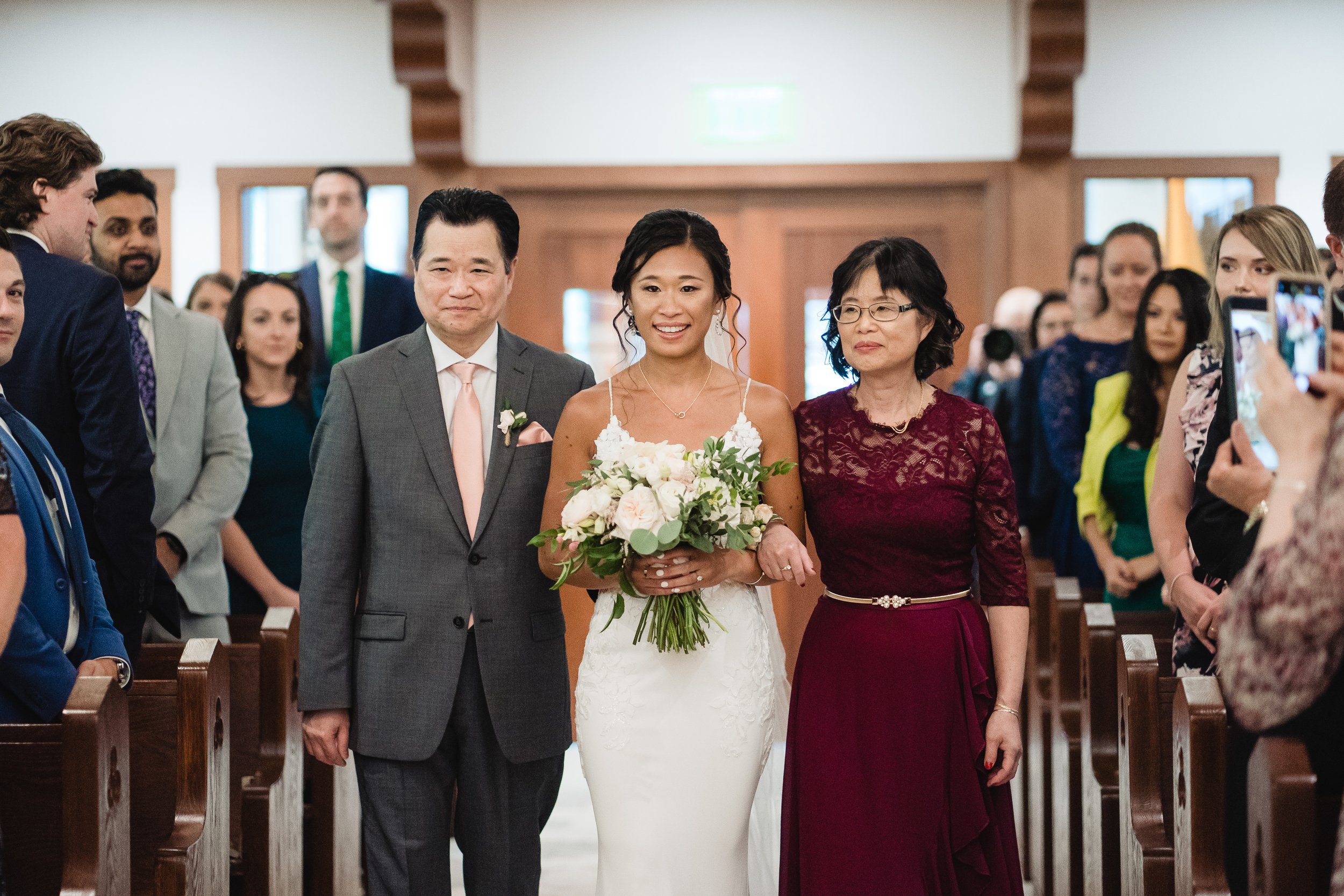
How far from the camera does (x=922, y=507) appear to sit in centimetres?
258

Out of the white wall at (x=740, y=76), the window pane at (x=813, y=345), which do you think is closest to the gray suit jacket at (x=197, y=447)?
the white wall at (x=740, y=76)

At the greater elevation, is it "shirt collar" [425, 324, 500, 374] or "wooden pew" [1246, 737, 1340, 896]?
"shirt collar" [425, 324, 500, 374]

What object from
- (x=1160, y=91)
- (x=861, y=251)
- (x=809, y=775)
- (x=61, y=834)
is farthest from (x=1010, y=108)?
(x=61, y=834)

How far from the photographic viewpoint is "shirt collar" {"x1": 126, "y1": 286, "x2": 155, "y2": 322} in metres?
3.83

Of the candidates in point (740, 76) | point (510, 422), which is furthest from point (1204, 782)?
point (740, 76)

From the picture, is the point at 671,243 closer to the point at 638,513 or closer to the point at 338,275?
the point at 638,513

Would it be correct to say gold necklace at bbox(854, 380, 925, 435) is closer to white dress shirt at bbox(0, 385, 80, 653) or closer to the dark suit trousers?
the dark suit trousers

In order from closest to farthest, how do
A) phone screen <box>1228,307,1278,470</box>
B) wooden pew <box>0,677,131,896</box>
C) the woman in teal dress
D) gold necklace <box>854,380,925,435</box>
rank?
1. phone screen <box>1228,307,1278,470</box>
2. wooden pew <box>0,677,131,896</box>
3. gold necklace <box>854,380,925,435</box>
4. the woman in teal dress

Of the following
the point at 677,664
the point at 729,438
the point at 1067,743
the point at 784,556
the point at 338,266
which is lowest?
the point at 1067,743

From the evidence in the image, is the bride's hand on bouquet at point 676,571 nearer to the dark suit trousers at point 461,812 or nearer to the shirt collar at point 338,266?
the dark suit trousers at point 461,812

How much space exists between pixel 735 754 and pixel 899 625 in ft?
1.38

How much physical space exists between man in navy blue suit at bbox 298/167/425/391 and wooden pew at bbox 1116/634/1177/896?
9.13 ft

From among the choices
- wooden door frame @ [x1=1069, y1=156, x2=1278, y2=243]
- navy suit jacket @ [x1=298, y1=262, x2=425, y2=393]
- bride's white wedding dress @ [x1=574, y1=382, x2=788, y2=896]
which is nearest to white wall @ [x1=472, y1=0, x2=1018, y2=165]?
wooden door frame @ [x1=1069, y1=156, x2=1278, y2=243]

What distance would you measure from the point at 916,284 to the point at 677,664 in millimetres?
908
